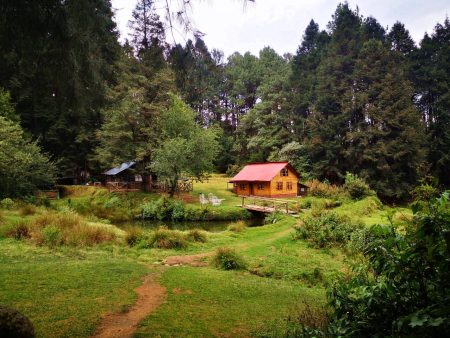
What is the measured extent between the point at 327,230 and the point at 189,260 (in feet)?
23.4

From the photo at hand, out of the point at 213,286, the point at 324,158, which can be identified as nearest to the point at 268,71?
the point at 324,158

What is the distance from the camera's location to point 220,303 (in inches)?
308

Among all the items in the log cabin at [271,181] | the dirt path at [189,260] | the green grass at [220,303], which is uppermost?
the log cabin at [271,181]

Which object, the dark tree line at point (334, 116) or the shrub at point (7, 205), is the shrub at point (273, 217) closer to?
the dark tree line at point (334, 116)

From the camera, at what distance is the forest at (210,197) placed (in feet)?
12.0

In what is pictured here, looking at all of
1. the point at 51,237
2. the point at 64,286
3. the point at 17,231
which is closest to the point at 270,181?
the point at 51,237

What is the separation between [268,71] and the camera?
186 ft

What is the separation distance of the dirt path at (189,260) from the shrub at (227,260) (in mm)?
562

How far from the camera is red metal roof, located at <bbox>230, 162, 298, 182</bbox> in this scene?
3384cm

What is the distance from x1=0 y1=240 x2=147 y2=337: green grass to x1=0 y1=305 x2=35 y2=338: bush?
65cm

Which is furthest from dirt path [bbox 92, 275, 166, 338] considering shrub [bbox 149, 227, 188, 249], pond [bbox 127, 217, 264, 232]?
pond [bbox 127, 217, 264, 232]

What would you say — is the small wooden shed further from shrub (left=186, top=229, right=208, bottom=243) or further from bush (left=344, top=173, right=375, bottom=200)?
shrub (left=186, top=229, right=208, bottom=243)

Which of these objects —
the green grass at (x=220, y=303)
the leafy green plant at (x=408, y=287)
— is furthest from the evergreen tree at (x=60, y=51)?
the leafy green plant at (x=408, y=287)

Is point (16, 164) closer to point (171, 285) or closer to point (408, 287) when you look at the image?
point (171, 285)
